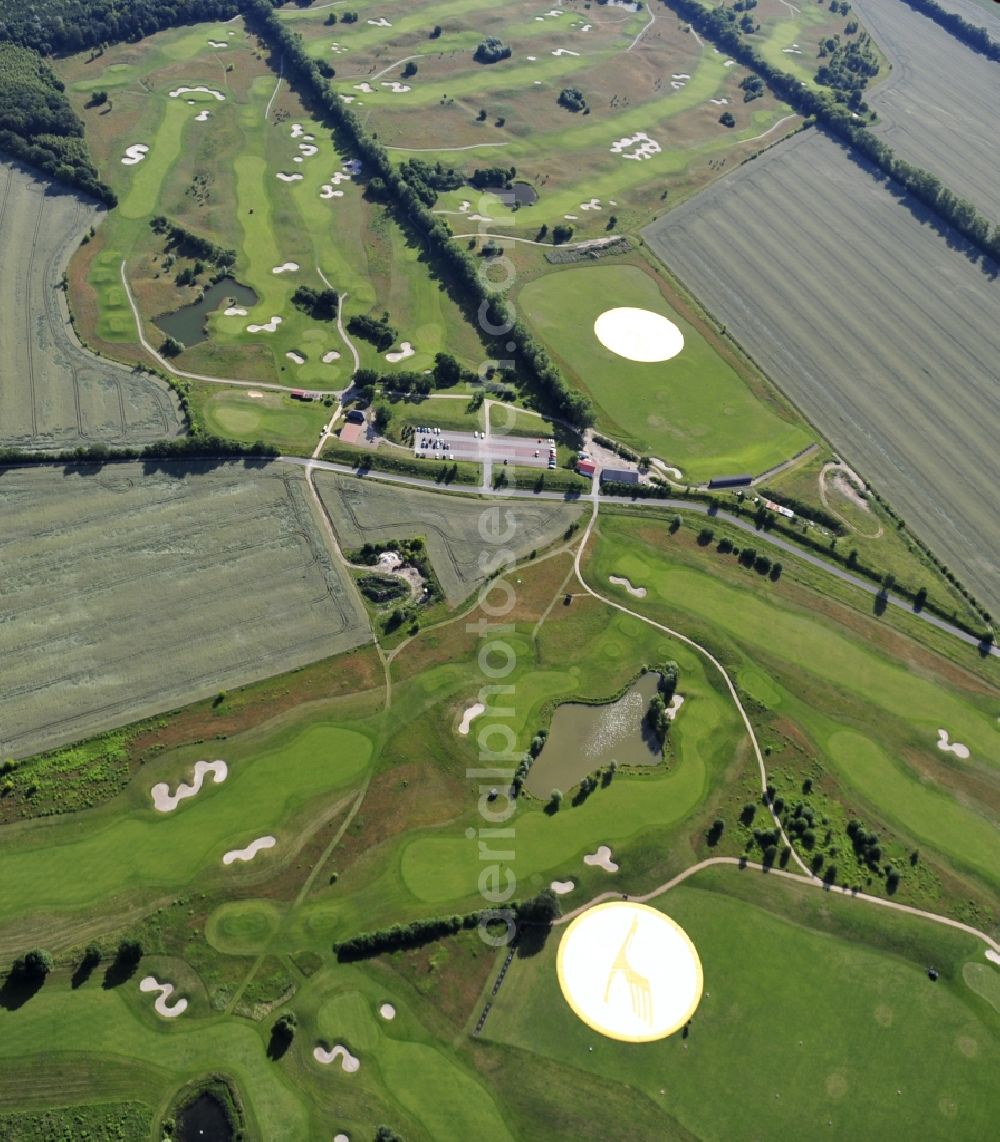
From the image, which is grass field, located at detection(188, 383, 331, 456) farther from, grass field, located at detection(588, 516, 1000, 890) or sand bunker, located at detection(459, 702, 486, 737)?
sand bunker, located at detection(459, 702, 486, 737)

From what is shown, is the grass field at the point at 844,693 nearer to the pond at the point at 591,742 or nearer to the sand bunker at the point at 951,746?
the sand bunker at the point at 951,746

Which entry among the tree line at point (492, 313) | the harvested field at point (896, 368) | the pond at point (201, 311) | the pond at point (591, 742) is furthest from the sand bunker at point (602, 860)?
the pond at point (201, 311)

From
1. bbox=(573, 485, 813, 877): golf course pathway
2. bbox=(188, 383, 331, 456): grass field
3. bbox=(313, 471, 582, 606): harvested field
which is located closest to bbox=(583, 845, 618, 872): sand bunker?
bbox=(573, 485, 813, 877): golf course pathway

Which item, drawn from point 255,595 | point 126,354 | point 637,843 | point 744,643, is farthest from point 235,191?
point 637,843

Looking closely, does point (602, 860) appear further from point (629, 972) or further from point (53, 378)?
point (53, 378)

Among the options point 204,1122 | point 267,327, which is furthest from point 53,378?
point 204,1122

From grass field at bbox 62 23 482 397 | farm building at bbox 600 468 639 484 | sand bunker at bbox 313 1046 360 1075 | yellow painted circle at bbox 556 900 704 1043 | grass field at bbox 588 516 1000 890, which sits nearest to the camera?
sand bunker at bbox 313 1046 360 1075

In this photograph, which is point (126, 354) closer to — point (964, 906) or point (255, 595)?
point (255, 595)
